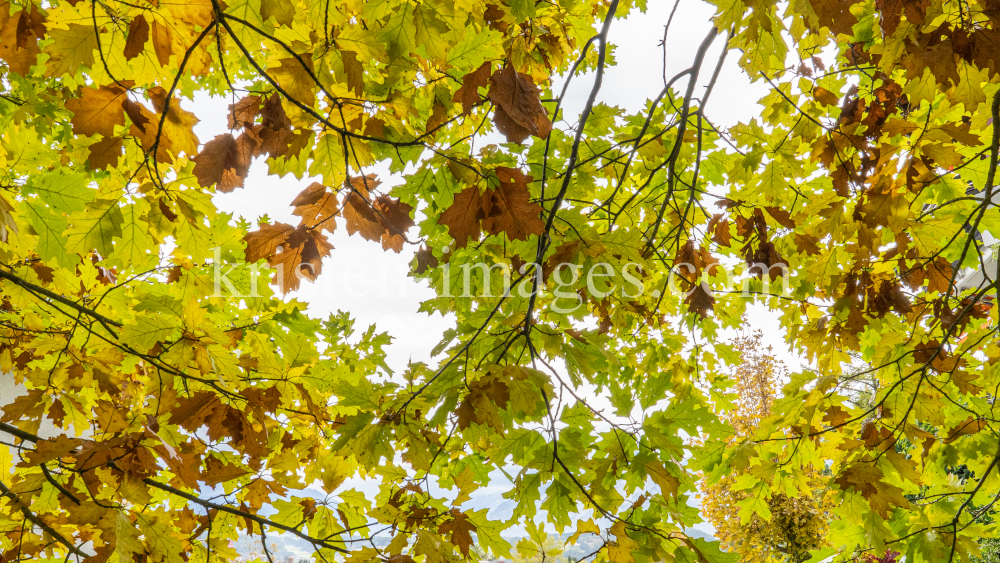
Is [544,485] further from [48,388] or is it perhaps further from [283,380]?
[48,388]

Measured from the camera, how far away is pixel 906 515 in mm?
2268

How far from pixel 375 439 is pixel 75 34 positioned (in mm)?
1289

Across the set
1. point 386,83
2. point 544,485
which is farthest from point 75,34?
point 544,485

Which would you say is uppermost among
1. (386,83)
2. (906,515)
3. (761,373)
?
(761,373)

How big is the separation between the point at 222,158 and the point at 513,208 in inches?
34.3

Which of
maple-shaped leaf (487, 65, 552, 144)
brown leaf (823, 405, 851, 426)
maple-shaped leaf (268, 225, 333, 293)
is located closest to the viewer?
maple-shaped leaf (487, 65, 552, 144)

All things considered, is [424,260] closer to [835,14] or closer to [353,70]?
[353,70]

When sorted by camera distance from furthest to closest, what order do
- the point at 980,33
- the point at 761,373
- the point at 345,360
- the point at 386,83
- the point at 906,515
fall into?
the point at 761,373, the point at 345,360, the point at 906,515, the point at 386,83, the point at 980,33

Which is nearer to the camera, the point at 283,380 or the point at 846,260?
the point at 283,380

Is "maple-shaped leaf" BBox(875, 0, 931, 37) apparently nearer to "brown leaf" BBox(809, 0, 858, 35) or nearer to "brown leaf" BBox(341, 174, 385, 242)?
"brown leaf" BBox(809, 0, 858, 35)

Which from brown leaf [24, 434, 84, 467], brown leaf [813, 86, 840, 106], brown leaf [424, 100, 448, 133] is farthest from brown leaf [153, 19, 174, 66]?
brown leaf [813, 86, 840, 106]

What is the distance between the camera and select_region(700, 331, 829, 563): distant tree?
26.9ft

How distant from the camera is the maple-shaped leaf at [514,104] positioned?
1.25 meters

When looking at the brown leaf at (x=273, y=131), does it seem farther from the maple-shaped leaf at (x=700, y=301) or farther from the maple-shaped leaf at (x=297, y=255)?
the maple-shaped leaf at (x=700, y=301)
